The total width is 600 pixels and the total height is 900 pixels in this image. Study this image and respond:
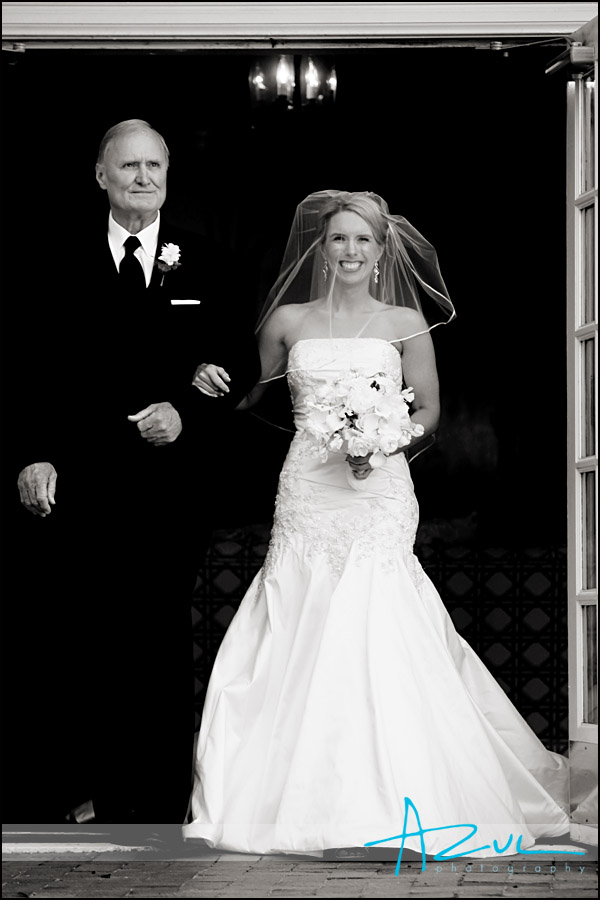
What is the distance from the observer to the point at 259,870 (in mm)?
4707

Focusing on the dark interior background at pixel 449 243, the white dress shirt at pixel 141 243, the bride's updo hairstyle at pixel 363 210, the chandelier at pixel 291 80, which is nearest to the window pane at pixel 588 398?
the bride's updo hairstyle at pixel 363 210

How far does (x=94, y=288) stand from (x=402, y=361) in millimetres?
1353

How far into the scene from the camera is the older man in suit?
5.53 m

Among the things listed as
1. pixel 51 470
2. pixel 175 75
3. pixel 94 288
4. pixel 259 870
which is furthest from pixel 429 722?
pixel 175 75

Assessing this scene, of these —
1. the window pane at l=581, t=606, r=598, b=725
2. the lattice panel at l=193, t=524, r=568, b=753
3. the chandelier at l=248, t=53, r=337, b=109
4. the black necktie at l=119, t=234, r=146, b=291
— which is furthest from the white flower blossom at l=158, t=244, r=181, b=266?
the lattice panel at l=193, t=524, r=568, b=753

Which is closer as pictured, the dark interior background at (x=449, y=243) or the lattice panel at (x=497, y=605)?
the dark interior background at (x=449, y=243)

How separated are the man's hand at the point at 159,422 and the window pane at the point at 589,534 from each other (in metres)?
1.68

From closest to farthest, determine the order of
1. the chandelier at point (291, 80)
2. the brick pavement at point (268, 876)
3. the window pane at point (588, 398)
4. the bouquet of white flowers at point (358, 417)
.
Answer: the brick pavement at point (268, 876), the bouquet of white flowers at point (358, 417), the window pane at point (588, 398), the chandelier at point (291, 80)

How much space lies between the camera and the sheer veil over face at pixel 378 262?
571cm

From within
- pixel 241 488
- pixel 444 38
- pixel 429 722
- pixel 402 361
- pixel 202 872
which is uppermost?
pixel 444 38

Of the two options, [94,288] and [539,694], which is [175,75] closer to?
[94,288]

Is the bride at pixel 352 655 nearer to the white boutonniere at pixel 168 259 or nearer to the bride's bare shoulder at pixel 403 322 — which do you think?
the bride's bare shoulder at pixel 403 322

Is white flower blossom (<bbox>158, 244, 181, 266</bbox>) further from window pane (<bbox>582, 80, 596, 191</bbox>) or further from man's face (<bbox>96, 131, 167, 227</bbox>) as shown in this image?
window pane (<bbox>582, 80, 596, 191</bbox>)

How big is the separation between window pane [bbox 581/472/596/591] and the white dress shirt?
2.04 m
